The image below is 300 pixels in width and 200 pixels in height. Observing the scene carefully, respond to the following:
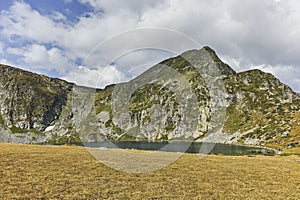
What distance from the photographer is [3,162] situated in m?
30.5

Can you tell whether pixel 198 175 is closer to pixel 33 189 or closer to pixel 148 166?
pixel 148 166

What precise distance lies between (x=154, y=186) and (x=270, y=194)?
983 centimetres

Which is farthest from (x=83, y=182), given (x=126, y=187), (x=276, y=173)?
(x=276, y=173)

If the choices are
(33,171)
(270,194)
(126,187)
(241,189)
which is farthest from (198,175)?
(33,171)

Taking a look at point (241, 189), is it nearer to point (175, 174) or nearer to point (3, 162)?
point (175, 174)

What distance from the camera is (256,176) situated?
31.5 m

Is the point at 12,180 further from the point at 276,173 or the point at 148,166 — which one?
the point at 276,173

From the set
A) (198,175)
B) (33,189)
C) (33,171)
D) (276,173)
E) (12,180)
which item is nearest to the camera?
(33,189)

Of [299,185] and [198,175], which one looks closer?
[299,185]

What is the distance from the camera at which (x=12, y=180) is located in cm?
2266

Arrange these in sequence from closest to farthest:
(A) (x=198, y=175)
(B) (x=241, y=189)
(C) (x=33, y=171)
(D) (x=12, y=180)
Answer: (D) (x=12, y=180), (B) (x=241, y=189), (C) (x=33, y=171), (A) (x=198, y=175)

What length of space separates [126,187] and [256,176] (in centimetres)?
1665

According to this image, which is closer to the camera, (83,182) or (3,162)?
(83,182)

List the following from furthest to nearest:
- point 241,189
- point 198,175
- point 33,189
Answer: point 198,175 → point 241,189 → point 33,189
